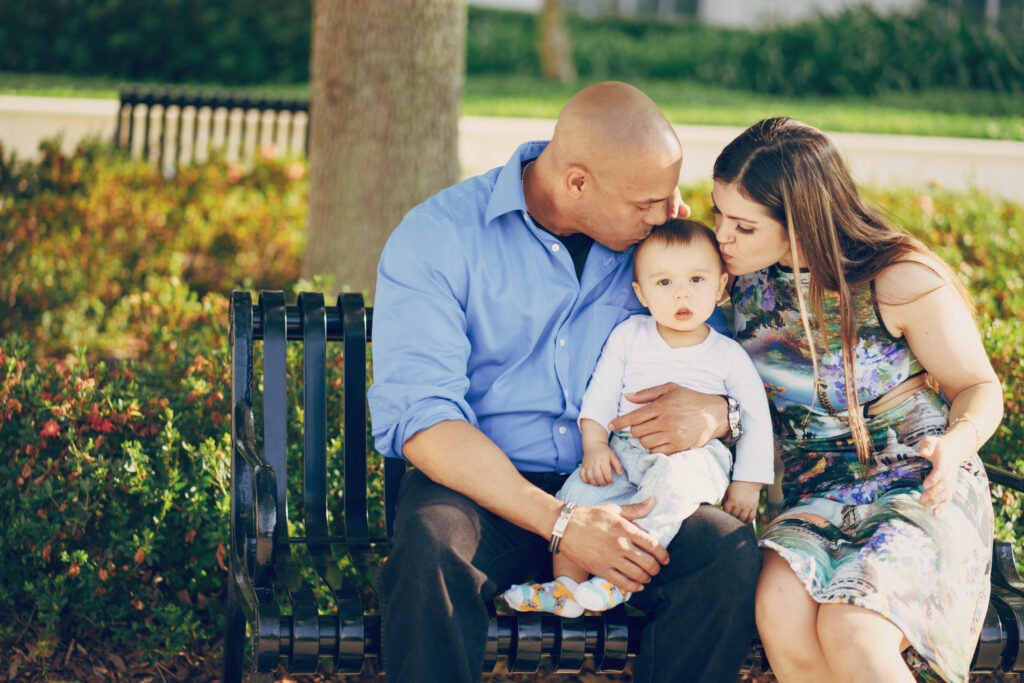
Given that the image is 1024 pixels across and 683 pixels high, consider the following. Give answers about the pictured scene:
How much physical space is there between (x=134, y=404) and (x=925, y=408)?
246 centimetres

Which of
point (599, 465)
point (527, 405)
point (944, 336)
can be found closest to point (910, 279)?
point (944, 336)

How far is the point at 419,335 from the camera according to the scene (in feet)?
10.1

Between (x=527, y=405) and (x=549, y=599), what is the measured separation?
2.05 ft

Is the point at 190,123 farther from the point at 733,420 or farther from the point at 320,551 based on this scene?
the point at 733,420

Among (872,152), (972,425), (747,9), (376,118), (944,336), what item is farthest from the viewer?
(747,9)

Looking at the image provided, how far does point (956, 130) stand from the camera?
12.2 metres

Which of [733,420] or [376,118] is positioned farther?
[376,118]

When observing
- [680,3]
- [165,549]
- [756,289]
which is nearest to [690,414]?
[756,289]

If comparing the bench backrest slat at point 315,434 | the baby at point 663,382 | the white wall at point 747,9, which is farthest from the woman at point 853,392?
the white wall at point 747,9

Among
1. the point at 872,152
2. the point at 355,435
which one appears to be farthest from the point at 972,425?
the point at 872,152

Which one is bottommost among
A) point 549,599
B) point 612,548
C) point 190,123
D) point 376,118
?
point 549,599

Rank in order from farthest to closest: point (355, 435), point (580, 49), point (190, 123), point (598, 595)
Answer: point (580, 49)
point (190, 123)
point (355, 435)
point (598, 595)

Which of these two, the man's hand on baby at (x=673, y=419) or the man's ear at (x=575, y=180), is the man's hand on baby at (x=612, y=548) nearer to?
the man's hand on baby at (x=673, y=419)

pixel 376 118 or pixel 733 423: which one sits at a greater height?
pixel 376 118
